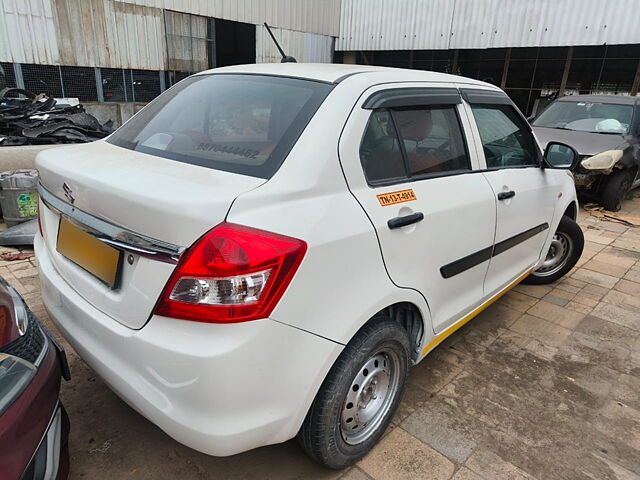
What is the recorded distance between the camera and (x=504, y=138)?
2.90 m

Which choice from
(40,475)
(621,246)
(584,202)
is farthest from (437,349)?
(584,202)

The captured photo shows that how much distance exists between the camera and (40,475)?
1.41 meters

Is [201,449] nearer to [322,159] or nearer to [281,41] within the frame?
[322,159]

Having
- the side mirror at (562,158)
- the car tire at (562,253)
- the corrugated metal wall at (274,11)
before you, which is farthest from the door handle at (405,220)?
the corrugated metal wall at (274,11)

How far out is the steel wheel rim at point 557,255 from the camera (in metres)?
4.04

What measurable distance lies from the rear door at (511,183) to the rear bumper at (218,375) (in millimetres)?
1570

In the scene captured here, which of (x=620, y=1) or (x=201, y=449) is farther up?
(x=620, y=1)

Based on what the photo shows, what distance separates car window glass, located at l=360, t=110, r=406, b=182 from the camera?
185 cm

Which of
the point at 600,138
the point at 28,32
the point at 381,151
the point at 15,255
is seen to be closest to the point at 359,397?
the point at 381,151

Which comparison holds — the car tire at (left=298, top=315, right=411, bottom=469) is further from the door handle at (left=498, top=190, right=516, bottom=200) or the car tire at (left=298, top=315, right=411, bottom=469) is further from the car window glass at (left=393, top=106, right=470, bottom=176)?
the door handle at (left=498, top=190, right=516, bottom=200)

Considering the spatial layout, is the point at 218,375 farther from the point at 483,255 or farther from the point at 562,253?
the point at 562,253

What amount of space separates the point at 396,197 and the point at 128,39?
12473 millimetres

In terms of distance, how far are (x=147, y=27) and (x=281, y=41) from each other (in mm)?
4702

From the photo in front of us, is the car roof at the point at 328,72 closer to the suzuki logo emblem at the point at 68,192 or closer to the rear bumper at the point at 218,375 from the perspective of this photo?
the suzuki logo emblem at the point at 68,192
